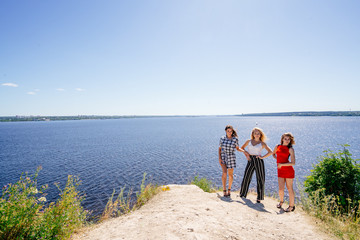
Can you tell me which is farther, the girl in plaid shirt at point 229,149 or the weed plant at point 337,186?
the girl in plaid shirt at point 229,149

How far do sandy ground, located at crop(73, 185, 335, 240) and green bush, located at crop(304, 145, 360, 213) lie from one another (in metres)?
1.93

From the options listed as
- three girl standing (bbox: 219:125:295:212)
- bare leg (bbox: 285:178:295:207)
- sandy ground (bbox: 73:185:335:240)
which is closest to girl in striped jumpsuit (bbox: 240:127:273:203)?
three girl standing (bbox: 219:125:295:212)

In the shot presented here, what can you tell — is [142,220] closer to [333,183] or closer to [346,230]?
[346,230]

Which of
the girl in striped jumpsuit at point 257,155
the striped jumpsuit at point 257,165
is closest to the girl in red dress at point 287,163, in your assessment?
the girl in striped jumpsuit at point 257,155

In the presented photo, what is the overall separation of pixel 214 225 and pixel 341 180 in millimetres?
5691

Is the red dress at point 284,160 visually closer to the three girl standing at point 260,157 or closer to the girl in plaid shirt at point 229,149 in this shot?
the three girl standing at point 260,157

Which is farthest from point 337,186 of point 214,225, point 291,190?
point 214,225

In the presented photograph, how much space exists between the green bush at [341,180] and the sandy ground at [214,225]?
1932 millimetres

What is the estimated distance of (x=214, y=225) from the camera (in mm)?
4344

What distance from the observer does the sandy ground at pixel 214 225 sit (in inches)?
157

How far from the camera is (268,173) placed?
66.2 feet

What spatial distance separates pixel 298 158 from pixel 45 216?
3039cm

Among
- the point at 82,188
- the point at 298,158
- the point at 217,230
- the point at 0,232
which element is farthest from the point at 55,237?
the point at 298,158

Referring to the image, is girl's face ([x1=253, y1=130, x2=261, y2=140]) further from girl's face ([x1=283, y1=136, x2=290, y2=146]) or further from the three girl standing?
girl's face ([x1=283, y1=136, x2=290, y2=146])
